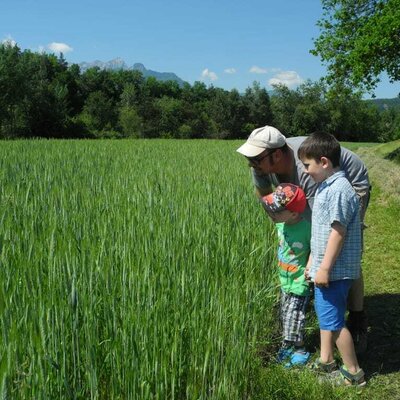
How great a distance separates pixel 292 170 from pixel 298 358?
103 centimetres

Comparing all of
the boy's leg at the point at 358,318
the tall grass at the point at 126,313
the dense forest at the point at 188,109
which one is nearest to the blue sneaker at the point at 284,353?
the tall grass at the point at 126,313

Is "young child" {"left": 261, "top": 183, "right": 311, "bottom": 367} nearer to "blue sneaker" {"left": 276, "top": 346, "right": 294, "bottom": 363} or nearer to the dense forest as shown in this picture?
"blue sneaker" {"left": 276, "top": 346, "right": 294, "bottom": 363}

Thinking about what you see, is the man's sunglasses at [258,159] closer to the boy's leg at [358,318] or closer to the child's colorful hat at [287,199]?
the child's colorful hat at [287,199]

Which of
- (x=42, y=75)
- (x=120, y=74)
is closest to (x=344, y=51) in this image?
(x=42, y=75)

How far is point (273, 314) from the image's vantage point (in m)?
3.24

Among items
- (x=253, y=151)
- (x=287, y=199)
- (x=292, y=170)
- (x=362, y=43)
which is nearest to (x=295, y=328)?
(x=287, y=199)

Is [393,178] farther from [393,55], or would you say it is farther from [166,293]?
[166,293]

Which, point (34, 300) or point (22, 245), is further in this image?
point (22, 245)

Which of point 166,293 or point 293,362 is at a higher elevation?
point 166,293

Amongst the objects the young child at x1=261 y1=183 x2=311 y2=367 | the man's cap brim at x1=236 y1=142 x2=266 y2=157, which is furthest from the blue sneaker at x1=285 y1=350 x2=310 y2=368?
the man's cap brim at x1=236 y1=142 x2=266 y2=157

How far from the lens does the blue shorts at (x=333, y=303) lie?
247 centimetres

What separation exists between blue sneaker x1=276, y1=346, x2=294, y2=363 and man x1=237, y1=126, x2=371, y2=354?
472mm

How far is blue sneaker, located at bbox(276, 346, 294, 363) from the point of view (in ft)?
9.03

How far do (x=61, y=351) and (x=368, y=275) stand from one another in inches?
142
